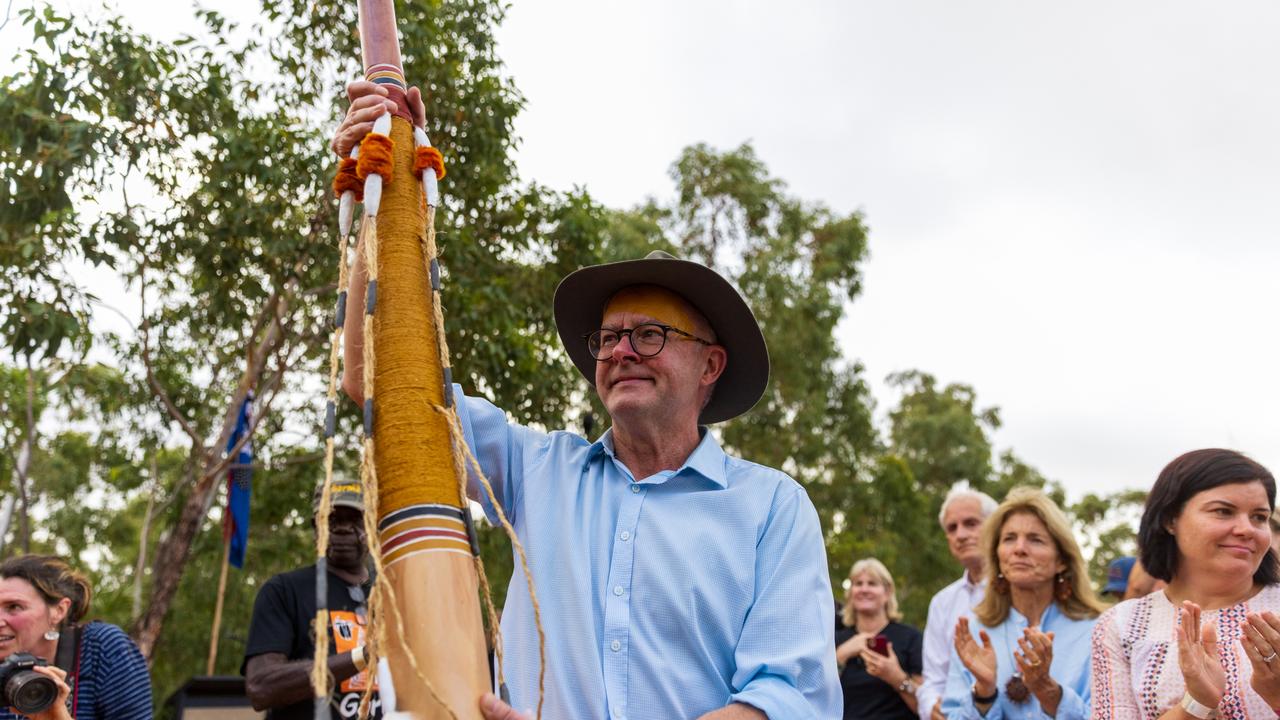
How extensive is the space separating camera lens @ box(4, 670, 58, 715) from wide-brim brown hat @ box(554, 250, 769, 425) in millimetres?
2208

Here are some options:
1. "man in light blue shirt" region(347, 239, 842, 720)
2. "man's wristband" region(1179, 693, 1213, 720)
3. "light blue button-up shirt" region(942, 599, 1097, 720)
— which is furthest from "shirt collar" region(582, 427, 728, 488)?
"light blue button-up shirt" region(942, 599, 1097, 720)

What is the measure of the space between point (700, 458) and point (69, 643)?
2.85 meters

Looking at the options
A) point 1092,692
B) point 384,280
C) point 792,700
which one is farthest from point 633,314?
point 1092,692

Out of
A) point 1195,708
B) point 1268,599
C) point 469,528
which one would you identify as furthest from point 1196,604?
point 469,528

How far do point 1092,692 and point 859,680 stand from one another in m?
2.21

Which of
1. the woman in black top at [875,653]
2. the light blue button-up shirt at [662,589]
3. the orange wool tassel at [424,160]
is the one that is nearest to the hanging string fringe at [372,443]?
the orange wool tassel at [424,160]

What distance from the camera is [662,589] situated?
211 cm

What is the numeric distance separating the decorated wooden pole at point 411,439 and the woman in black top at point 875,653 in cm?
408

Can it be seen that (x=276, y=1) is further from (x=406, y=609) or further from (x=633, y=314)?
(x=406, y=609)

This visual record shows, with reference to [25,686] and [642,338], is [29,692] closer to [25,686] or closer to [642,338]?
[25,686]

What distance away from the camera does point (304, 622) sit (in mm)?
4191

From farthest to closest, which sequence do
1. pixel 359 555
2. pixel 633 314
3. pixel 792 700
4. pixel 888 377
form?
1. pixel 888 377
2. pixel 359 555
3. pixel 633 314
4. pixel 792 700

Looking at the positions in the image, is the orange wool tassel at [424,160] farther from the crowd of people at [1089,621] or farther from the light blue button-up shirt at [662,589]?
the crowd of people at [1089,621]

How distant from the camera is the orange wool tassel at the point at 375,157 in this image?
184 cm
